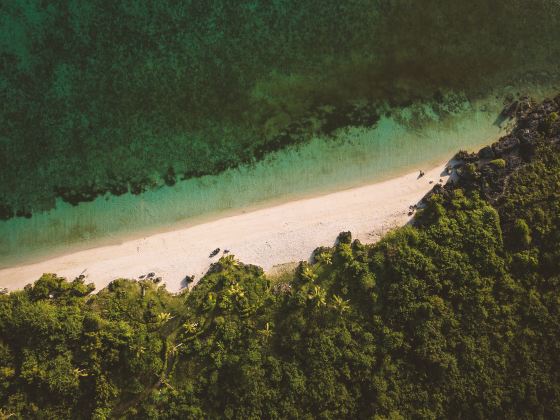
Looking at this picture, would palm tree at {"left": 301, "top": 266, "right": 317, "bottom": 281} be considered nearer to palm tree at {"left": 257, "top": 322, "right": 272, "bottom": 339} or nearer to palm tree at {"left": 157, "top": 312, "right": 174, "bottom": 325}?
palm tree at {"left": 257, "top": 322, "right": 272, "bottom": 339}

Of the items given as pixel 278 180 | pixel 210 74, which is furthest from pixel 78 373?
pixel 210 74

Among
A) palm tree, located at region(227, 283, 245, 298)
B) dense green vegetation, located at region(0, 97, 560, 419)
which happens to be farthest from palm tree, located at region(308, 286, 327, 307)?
palm tree, located at region(227, 283, 245, 298)

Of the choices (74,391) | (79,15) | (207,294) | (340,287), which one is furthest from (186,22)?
(74,391)

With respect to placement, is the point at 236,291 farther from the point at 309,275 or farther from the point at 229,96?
the point at 229,96

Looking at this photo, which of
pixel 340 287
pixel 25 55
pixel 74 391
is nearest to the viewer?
pixel 74 391

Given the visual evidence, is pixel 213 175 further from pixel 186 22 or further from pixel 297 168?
pixel 186 22

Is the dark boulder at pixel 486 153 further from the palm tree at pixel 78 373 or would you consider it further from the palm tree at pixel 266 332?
the palm tree at pixel 78 373

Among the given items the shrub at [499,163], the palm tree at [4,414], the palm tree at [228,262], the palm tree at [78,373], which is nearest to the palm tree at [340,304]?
the palm tree at [228,262]
